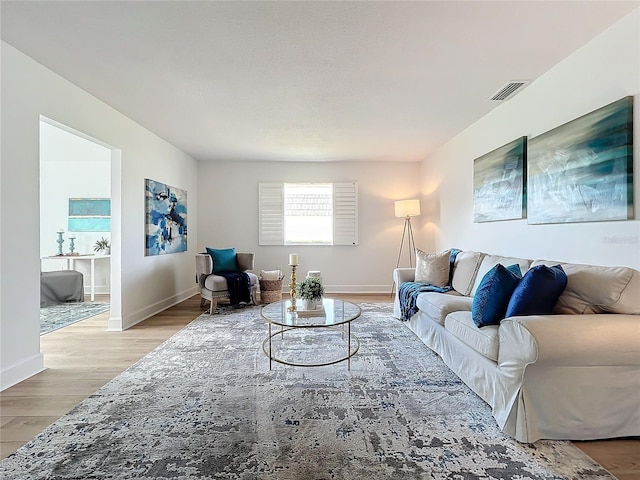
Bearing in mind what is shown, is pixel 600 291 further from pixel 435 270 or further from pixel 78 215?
pixel 78 215

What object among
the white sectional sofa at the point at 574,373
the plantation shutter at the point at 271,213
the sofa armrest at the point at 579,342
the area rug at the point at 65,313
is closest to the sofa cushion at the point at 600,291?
the white sectional sofa at the point at 574,373

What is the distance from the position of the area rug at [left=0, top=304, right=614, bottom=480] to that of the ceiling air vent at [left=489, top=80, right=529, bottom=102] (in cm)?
256

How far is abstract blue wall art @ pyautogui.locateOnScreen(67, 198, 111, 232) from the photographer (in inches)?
245

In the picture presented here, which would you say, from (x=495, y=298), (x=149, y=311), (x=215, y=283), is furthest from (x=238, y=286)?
(x=495, y=298)

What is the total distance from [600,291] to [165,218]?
197 inches

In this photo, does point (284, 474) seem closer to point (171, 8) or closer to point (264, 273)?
point (171, 8)

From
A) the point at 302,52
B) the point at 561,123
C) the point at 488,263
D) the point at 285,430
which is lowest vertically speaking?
the point at 285,430

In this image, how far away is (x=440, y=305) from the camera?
2.93 meters

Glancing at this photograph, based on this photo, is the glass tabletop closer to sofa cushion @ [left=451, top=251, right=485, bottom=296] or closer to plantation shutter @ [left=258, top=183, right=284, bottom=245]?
sofa cushion @ [left=451, top=251, right=485, bottom=296]

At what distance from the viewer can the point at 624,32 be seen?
215 centimetres

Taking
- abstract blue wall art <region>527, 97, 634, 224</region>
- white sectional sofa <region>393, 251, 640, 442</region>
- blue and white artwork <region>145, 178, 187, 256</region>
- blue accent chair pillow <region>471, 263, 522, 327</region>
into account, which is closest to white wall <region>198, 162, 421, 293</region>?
blue and white artwork <region>145, 178, 187, 256</region>

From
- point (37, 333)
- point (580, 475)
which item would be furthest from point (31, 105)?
point (580, 475)

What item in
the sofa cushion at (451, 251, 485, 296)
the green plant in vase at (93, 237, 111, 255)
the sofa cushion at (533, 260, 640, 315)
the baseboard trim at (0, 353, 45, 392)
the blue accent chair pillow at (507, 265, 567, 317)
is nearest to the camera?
the sofa cushion at (533, 260, 640, 315)

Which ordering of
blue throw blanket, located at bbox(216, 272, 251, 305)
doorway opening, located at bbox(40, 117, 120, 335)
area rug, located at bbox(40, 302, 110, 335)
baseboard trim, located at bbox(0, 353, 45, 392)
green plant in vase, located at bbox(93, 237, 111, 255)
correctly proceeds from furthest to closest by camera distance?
green plant in vase, located at bbox(93, 237, 111, 255), doorway opening, located at bbox(40, 117, 120, 335), blue throw blanket, located at bbox(216, 272, 251, 305), area rug, located at bbox(40, 302, 110, 335), baseboard trim, located at bbox(0, 353, 45, 392)
